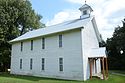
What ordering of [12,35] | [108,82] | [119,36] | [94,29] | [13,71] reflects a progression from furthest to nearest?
[119,36]
[12,35]
[13,71]
[94,29]
[108,82]

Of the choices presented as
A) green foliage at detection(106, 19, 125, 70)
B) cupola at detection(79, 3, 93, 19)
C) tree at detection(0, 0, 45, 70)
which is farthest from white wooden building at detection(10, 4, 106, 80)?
green foliage at detection(106, 19, 125, 70)

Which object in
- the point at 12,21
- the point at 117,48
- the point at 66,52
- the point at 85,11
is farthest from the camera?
the point at 117,48

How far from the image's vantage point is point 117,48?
4462 cm

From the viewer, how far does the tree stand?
39.0m

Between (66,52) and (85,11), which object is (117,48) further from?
(66,52)

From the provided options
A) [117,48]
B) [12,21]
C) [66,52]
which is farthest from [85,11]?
[117,48]

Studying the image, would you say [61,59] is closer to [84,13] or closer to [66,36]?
[66,36]

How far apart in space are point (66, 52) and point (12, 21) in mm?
21388

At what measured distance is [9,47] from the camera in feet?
135

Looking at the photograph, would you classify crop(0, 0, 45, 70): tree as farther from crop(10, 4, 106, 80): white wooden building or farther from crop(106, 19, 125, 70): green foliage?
crop(106, 19, 125, 70): green foliage

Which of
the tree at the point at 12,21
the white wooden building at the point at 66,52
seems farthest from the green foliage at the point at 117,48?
the tree at the point at 12,21

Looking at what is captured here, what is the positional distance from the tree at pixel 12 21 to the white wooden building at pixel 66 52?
10.0 m

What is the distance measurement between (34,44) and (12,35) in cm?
1379

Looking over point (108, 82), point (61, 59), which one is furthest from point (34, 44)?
point (108, 82)
